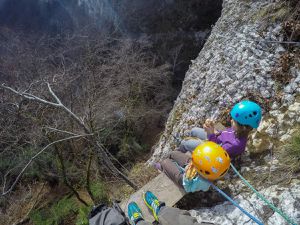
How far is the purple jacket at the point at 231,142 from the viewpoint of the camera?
390cm

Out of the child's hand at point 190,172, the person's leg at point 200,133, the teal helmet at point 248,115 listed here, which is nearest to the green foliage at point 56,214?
the person's leg at point 200,133

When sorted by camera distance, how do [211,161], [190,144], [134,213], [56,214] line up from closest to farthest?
[211,161]
[134,213]
[190,144]
[56,214]

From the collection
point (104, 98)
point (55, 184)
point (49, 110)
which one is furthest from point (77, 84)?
point (55, 184)

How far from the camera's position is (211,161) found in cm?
346

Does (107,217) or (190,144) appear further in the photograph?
(190,144)

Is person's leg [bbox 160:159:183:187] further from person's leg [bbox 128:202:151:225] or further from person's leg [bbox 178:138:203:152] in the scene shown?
person's leg [bbox 128:202:151:225]

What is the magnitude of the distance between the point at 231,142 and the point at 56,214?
6961 millimetres

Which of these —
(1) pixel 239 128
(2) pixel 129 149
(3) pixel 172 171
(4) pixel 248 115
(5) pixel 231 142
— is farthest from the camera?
(2) pixel 129 149

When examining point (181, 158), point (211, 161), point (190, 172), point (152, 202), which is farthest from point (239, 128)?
point (152, 202)

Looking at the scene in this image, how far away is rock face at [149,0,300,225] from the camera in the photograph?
367 centimetres

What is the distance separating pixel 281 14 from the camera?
5469mm

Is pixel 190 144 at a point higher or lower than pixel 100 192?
higher

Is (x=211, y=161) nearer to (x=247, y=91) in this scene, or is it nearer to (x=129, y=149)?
(x=247, y=91)

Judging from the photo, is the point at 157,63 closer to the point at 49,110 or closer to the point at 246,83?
the point at 49,110
